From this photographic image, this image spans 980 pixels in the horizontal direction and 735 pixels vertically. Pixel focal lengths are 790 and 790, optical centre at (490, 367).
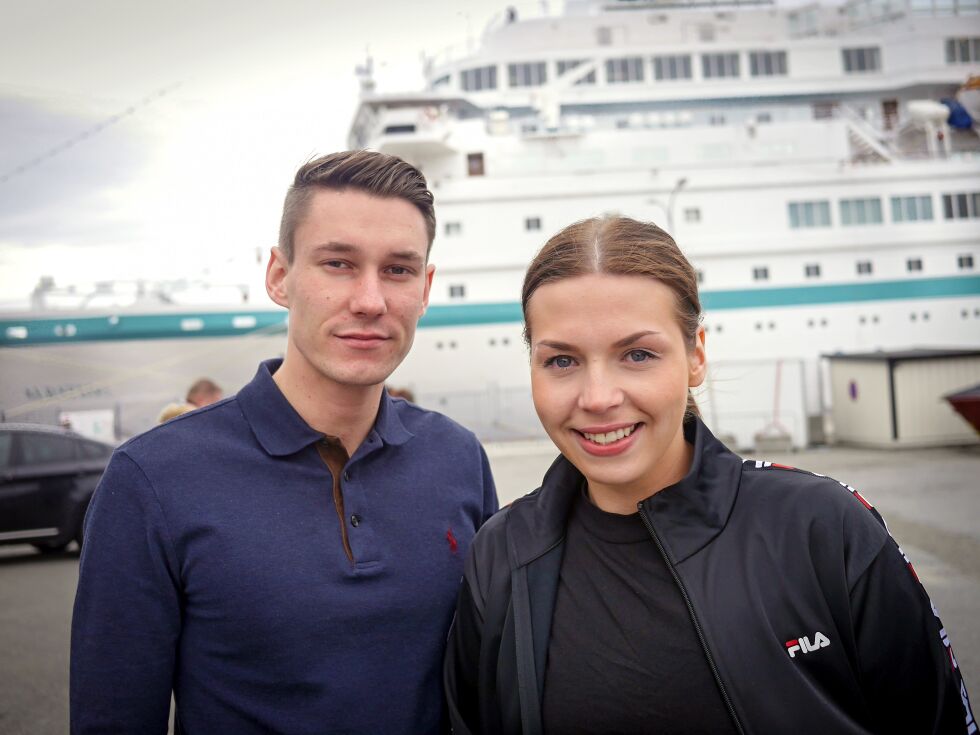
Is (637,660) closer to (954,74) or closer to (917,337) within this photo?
(917,337)

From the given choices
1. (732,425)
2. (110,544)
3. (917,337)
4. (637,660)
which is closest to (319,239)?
(110,544)

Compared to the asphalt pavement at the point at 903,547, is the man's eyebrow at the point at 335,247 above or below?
above

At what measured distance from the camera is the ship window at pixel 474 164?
22641mm

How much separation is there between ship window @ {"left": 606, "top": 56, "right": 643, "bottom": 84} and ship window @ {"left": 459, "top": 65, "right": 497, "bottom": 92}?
148 inches

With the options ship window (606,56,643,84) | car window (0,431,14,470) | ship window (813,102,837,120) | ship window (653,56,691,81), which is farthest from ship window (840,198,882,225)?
car window (0,431,14,470)

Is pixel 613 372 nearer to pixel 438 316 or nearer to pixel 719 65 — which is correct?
pixel 438 316

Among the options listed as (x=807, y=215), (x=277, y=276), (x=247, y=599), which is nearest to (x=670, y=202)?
(x=807, y=215)

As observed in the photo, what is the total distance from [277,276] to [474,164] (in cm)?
2130

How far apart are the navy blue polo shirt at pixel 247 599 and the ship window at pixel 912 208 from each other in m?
25.3

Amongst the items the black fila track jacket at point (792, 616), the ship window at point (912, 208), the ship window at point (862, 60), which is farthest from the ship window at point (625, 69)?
the black fila track jacket at point (792, 616)

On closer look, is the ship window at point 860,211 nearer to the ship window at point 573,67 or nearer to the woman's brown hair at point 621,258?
the ship window at point 573,67

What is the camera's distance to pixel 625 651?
1.57 meters

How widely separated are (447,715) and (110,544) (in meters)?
0.90

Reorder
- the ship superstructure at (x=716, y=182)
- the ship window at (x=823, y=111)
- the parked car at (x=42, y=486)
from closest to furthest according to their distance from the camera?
the parked car at (x=42, y=486), the ship superstructure at (x=716, y=182), the ship window at (x=823, y=111)
